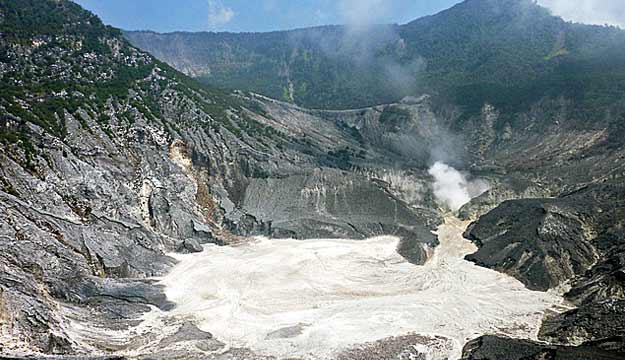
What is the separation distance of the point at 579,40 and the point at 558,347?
112 metres

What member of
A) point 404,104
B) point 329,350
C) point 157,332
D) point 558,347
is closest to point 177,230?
point 157,332

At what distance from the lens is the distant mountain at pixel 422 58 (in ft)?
349

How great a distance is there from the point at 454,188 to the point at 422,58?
79.0 metres

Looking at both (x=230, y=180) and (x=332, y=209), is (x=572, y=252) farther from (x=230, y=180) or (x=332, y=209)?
(x=230, y=180)

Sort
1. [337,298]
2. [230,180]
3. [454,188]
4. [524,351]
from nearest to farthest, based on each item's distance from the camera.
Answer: [524,351] → [337,298] → [230,180] → [454,188]

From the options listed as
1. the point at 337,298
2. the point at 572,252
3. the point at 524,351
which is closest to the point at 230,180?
the point at 337,298

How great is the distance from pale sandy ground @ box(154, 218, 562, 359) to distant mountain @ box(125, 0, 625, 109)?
63837 millimetres

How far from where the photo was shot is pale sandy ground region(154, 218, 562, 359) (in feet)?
112

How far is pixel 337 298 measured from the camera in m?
40.2

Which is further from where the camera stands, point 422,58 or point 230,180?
point 422,58

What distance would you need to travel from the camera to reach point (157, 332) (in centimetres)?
3403

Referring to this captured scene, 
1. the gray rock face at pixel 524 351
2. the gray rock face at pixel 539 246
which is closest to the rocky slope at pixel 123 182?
the gray rock face at pixel 539 246

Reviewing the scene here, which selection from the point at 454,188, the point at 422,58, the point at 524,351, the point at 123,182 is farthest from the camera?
the point at 422,58

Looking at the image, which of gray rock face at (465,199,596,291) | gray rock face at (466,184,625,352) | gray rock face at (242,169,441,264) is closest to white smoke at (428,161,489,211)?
gray rock face at (242,169,441,264)
